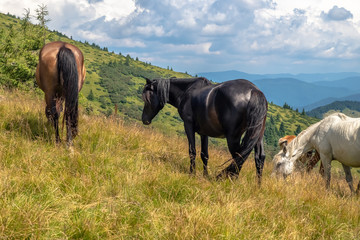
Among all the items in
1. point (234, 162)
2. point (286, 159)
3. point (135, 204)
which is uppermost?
point (234, 162)

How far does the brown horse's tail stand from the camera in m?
6.25

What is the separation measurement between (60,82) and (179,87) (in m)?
2.79

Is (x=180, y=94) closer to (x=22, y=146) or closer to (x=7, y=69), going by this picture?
(x=22, y=146)

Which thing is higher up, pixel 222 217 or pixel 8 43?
pixel 8 43

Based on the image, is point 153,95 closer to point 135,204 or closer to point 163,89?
point 163,89

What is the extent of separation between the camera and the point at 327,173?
7.08 meters

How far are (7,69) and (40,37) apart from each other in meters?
4.22

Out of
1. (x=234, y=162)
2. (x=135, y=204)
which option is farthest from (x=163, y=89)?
(x=135, y=204)

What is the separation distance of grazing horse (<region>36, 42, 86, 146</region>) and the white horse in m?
5.41

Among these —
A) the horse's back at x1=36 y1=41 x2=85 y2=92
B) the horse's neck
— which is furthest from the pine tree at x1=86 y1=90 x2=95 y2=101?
the horse's neck

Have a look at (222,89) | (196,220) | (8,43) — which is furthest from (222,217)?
(8,43)

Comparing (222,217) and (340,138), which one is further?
(340,138)

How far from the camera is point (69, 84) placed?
20.6ft

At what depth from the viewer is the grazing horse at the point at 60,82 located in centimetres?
627
